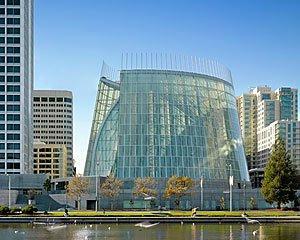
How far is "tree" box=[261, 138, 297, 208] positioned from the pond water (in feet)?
85.8

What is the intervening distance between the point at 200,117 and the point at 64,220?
67.3m

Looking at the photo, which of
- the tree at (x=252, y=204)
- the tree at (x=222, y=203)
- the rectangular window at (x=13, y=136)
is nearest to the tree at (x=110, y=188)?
the tree at (x=222, y=203)

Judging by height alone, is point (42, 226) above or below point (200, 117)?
below

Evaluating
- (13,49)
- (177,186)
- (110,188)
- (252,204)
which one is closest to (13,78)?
(13,49)

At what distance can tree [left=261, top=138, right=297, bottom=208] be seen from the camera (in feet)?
379

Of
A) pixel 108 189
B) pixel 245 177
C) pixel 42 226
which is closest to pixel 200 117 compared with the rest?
pixel 245 177

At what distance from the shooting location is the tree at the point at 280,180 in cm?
11556

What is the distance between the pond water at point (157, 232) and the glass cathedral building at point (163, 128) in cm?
5770

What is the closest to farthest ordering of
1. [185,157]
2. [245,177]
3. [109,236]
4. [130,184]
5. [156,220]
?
1. [109,236]
2. [156,220]
3. [130,184]
4. [185,157]
5. [245,177]

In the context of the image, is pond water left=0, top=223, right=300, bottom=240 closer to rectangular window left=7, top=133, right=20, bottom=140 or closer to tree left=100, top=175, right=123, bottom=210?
tree left=100, top=175, right=123, bottom=210

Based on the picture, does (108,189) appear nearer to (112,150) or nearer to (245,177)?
(112,150)

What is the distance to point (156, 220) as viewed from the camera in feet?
315

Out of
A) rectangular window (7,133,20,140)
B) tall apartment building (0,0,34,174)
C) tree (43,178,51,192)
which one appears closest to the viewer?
tree (43,178,51,192)

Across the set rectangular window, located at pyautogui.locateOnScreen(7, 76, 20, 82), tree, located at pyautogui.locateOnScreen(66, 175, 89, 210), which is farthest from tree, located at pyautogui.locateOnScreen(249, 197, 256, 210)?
rectangular window, located at pyautogui.locateOnScreen(7, 76, 20, 82)
